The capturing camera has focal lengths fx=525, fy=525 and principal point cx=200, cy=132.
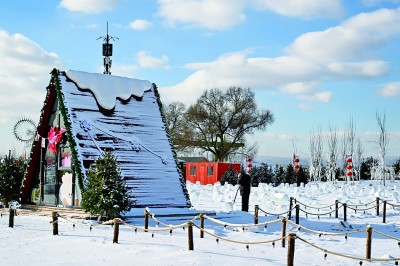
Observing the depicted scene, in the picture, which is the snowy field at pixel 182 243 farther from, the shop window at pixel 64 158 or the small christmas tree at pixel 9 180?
the shop window at pixel 64 158

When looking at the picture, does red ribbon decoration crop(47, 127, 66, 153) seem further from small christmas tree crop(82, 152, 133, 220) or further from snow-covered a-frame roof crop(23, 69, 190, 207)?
small christmas tree crop(82, 152, 133, 220)

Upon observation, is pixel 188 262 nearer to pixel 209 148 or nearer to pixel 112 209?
pixel 112 209

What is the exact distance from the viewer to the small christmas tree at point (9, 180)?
1917 cm

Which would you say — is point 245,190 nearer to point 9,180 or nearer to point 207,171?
point 9,180

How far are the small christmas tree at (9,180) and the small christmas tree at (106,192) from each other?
5713mm

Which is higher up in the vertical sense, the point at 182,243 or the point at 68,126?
the point at 68,126

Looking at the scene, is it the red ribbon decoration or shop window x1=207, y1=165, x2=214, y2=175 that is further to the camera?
shop window x1=207, y1=165, x2=214, y2=175

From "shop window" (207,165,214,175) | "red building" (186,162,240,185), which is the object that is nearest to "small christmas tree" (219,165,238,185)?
"red building" (186,162,240,185)

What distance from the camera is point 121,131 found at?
1828 cm

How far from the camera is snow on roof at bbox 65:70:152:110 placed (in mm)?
18391

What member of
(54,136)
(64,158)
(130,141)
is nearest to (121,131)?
(130,141)

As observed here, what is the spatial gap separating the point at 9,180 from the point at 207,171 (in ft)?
90.4

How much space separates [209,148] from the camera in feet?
186

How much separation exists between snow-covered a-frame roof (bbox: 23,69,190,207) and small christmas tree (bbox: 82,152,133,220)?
1.59 meters
